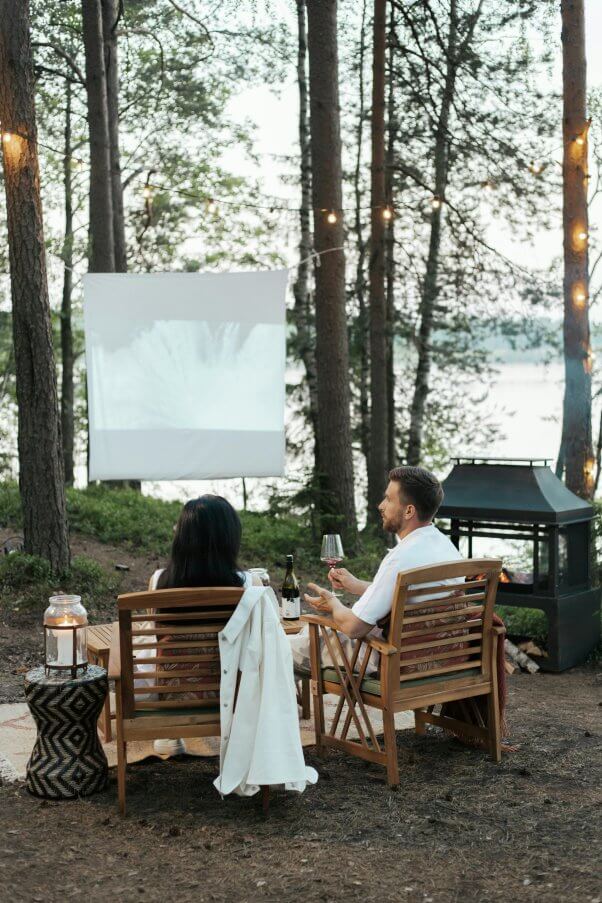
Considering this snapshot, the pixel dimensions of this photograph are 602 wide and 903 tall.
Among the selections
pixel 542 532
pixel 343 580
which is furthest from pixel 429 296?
pixel 343 580

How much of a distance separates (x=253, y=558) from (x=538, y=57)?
6.81m

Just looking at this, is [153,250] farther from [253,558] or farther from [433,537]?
[433,537]

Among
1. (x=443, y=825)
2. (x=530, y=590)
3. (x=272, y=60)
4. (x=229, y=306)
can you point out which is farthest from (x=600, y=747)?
(x=272, y=60)

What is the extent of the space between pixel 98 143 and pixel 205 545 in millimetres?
7532

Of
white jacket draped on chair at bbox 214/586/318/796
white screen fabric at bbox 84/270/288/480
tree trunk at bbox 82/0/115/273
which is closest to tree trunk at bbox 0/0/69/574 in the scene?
white screen fabric at bbox 84/270/288/480

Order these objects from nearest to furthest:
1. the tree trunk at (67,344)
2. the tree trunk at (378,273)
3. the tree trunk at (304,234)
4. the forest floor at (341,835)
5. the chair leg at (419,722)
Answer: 1. the forest floor at (341,835)
2. the chair leg at (419,722)
3. the tree trunk at (378,273)
4. the tree trunk at (304,234)
5. the tree trunk at (67,344)

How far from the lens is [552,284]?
39.4 feet

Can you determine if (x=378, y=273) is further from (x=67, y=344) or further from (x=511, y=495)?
(x=67, y=344)

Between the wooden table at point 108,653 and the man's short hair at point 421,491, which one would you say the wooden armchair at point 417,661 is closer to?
the man's short hair at point 421,491

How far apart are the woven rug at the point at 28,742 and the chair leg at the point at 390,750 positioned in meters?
0.59

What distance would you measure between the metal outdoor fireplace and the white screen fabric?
6.10ft

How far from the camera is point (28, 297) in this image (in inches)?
258

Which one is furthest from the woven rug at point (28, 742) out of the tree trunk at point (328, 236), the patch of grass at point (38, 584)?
the tree trunk at point (328, 236)

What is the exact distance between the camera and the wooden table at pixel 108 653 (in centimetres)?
358
